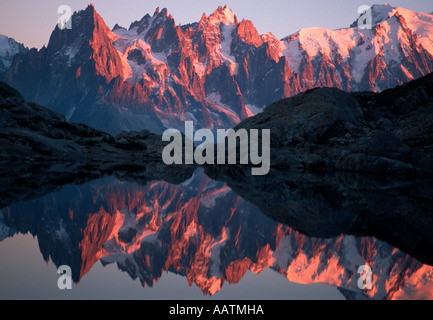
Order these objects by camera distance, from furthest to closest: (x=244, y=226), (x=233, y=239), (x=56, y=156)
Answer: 1. (x=56, y=156)
2. (x=244, y=226)
3. (x=233, y=239)

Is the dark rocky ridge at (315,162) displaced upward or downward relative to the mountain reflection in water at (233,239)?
upward

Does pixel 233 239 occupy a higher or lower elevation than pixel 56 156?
lower

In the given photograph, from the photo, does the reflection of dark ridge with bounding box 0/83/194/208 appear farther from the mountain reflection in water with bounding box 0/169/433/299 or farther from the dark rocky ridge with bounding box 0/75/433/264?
Answer: the mountain reflection in water with bounding box 0/169/433/299

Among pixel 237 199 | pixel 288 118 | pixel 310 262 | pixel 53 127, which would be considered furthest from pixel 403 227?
pixel 53 127

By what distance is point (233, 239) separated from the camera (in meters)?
13.4

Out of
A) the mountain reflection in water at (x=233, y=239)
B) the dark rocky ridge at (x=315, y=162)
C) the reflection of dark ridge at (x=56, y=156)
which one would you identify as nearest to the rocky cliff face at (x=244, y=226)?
the mountain reflection in water at (x=233, y=239)

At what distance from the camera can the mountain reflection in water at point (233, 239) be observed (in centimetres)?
964

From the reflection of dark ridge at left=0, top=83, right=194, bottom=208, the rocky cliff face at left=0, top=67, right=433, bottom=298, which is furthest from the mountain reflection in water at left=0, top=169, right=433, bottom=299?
the reflection of dark ridge at left=0, top=83, right=194, bottom=208

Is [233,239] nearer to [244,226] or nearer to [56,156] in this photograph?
[244,226]

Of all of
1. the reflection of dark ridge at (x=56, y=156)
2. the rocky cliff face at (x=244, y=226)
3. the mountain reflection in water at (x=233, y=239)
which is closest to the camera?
the mountain reflection in water at (x=233, y=239)

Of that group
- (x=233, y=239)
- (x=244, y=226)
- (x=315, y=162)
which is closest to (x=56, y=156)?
(x=315, y=162)

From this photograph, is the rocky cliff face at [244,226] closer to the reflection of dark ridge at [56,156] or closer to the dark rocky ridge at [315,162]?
the dark rocky ridge at [315,162]

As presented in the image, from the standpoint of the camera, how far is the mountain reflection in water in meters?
9.64

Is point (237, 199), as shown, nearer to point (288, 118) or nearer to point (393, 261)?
point (393, 261)
